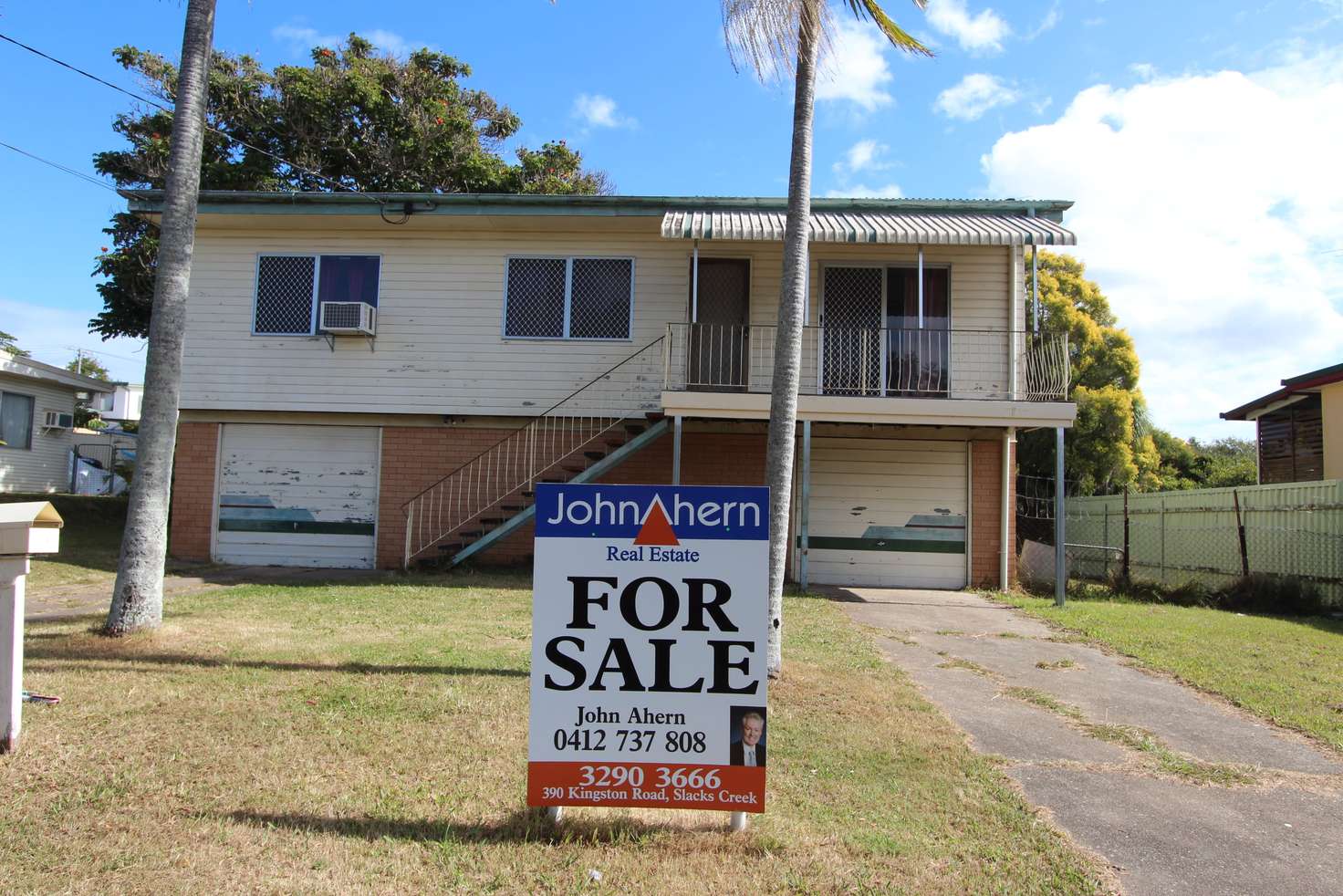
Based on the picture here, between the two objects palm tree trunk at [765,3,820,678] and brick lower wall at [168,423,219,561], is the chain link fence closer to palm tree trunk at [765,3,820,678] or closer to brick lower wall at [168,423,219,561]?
palm tree trunk at [765,3,820,678]

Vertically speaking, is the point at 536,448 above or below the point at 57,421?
below

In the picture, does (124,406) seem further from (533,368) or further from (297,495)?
(533,368)

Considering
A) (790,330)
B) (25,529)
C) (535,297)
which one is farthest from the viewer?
(535,297)

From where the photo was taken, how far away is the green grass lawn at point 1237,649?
6.42 meters

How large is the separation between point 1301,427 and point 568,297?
51.5 ft

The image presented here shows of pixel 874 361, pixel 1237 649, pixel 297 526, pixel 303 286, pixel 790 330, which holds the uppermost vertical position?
pixel 303 286

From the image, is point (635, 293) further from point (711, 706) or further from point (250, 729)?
point (711, 706)

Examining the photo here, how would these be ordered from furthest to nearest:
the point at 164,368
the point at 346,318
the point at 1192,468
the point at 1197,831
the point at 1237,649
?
the point at 1192,468
the point at 346,318
the point at 1237,649
the point at 164,368
the point at 1197,831

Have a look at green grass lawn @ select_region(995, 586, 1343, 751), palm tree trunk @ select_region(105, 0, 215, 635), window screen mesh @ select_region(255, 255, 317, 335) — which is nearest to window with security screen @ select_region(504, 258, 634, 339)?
window screen mesh @ select_region(255, 255, 317, 335)

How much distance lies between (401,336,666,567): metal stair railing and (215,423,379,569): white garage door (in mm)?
964

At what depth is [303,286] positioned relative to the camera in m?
14.0

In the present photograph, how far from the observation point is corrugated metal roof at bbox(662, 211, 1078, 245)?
1171 centimetres

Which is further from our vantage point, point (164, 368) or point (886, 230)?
point (886, 230)

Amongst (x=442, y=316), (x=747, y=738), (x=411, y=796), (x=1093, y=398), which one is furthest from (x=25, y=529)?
(x=1093, y=398)
